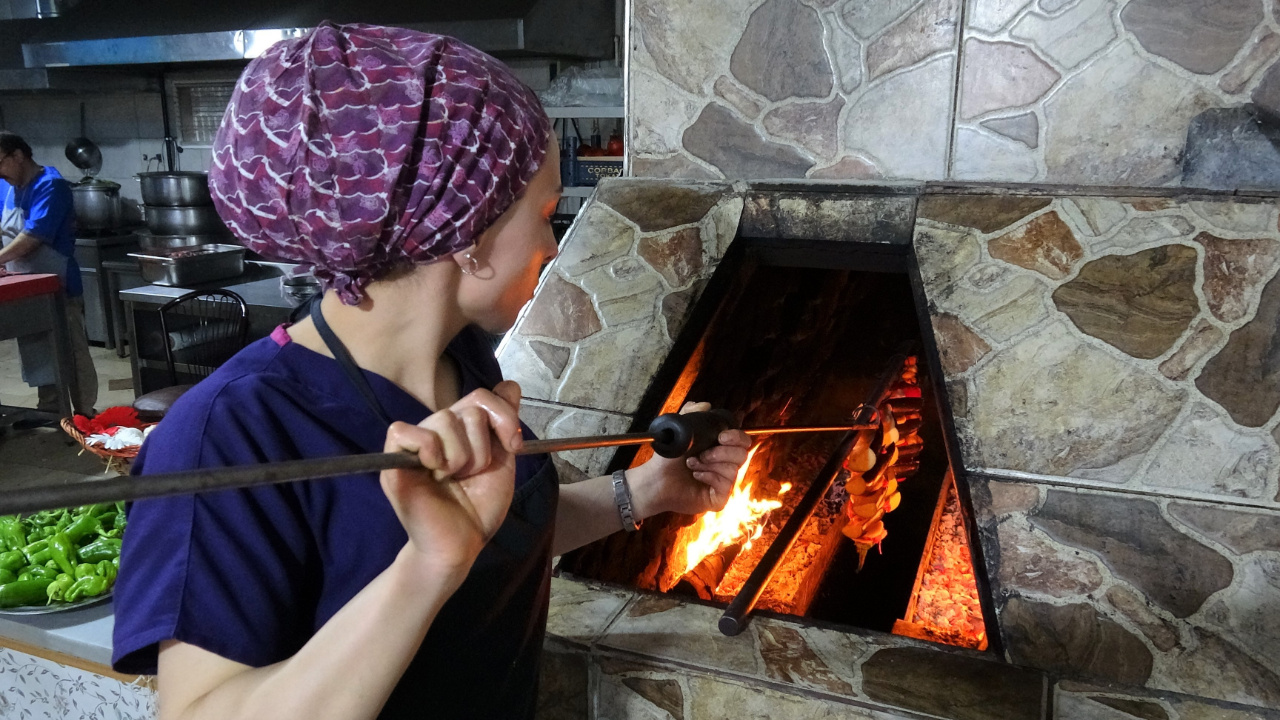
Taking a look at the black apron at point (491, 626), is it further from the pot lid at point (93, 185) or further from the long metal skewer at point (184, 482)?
the pot lid at point (93, 185)

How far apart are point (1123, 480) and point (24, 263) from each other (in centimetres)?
724

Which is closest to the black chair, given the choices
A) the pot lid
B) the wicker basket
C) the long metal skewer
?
the wicker basket

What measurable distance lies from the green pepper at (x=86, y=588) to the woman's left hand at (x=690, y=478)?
4.04 feet

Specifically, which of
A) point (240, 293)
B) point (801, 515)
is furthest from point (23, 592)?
point (240, 293)

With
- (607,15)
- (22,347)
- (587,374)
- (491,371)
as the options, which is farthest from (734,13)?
(22,347)

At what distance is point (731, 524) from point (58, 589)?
6.64ft

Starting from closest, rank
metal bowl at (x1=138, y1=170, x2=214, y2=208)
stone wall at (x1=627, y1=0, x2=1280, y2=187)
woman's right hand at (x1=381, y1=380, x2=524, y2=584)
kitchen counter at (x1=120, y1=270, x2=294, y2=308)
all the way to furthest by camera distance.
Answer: woman's right hand at (x1=381, y1=380, x2=524, y2=584), stone wall at (x1=627, y1=0, x2=1280, y2=187), kitchen counter at (x1=120, y1=270, x2=294, y2=308), metal bowl at (x1=138, y1=170, x2=214, y2=208)

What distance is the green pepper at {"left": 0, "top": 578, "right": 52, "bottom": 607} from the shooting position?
1888mm

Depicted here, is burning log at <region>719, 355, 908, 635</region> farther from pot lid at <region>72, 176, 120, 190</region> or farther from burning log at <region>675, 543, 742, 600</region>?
pot lid at <region>72, 176, 120, 190</region>

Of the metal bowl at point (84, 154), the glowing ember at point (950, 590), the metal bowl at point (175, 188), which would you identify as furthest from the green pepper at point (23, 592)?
the metal bowl at point (84, 154)

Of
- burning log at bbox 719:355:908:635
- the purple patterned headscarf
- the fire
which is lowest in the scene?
the fire

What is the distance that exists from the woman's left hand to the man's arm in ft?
20.9

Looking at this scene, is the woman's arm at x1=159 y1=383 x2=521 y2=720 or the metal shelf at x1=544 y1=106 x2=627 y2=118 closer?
the woman's arm at x1=159 y1=383 x2=521 y2=720

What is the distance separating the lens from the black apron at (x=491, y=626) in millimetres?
1255
